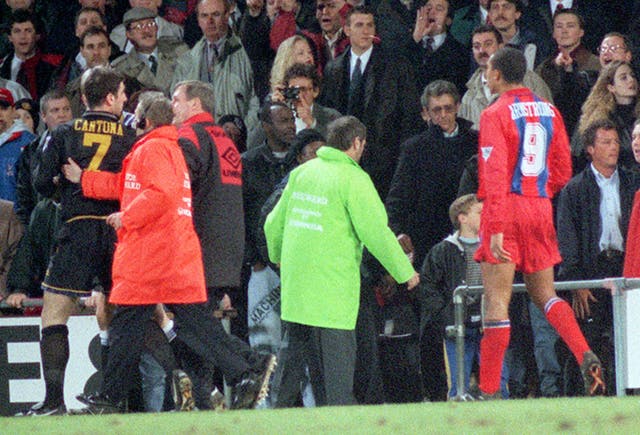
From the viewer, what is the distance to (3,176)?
12.1 meters

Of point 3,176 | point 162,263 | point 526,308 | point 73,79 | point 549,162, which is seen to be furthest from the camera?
point 73,79

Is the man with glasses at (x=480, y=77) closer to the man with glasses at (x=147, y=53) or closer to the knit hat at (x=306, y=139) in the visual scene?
the knit hat at (x=306, y=139)

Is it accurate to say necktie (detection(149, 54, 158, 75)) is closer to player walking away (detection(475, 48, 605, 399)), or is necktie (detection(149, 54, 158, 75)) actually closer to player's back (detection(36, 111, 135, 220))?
player's back (detection(36, 111, 135, 220))

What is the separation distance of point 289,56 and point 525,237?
354 centimetres

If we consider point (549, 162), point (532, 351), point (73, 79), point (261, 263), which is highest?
point (73, 79)

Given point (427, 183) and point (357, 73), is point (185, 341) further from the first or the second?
point (357, 73)

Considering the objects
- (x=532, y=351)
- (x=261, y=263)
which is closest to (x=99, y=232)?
(x=261, y=263)

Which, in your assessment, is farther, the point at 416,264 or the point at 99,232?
the point at 416,264

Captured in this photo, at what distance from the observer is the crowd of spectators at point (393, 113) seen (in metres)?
10.5

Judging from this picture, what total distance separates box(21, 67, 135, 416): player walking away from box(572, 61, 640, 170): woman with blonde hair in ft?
12.3

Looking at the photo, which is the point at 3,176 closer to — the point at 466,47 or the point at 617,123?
the point at 466,47

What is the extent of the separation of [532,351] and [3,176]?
468cm

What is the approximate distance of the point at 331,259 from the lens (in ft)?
28.1

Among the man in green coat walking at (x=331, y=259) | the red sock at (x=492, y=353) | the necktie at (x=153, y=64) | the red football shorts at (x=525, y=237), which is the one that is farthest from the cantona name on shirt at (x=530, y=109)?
the necktie at (x=153, y=64)
